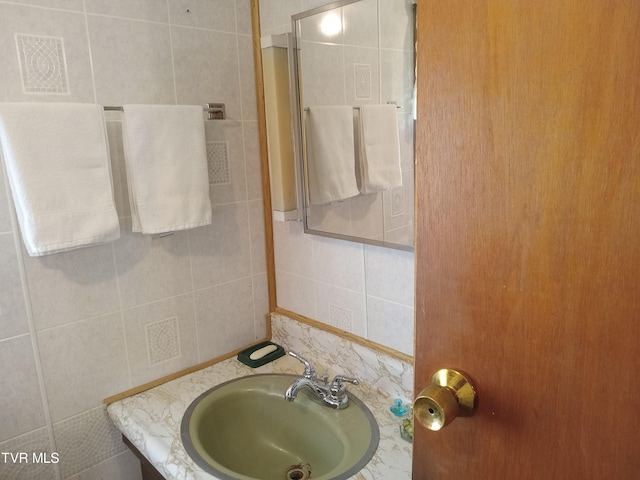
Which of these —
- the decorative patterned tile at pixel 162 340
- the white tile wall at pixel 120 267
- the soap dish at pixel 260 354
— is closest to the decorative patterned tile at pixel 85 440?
the white tile wall at pixel 120 267

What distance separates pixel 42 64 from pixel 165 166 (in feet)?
1.19

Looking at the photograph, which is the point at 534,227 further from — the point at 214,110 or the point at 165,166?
the point at 214,110

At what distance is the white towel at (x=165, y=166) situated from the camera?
3.89ft

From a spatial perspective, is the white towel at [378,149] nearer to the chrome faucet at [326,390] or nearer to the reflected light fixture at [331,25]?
the reflected light fixture at [331,25]

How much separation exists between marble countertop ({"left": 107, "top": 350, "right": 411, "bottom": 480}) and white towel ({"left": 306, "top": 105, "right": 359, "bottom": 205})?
1.86 ft

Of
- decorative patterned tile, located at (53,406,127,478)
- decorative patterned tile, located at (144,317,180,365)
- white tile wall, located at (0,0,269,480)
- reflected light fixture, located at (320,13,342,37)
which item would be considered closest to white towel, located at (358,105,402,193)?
reflected light fixture, located at (320,13,342,37)

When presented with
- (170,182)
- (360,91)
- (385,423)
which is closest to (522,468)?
(385,423)

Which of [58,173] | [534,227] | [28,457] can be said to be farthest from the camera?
[28,457]

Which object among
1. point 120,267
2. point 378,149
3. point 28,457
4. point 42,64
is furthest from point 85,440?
point 378,149

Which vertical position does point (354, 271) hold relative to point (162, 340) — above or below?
above

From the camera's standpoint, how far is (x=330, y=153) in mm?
1321

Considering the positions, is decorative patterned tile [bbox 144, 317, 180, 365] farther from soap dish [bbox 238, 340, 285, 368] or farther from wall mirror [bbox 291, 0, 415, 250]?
wall mirror [bbox 291, 0, 415, 250]

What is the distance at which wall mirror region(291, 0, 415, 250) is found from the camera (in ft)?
3.56

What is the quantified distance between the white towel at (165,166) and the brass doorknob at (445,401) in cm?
93
